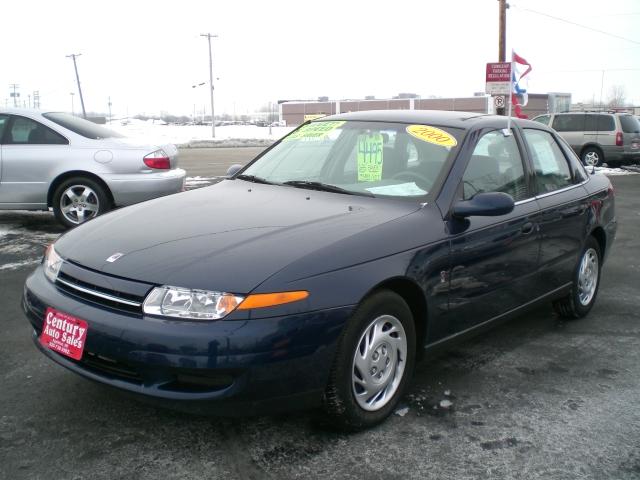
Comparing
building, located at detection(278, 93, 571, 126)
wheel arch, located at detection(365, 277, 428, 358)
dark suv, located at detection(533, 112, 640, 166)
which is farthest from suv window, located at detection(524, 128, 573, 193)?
building, located at detection(278, 93, 571, 126)

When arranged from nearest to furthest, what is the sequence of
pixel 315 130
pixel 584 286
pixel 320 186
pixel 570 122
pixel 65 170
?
pixel 320 186 → pixel 315 130 → pixel 584 286 → pixel 65 170 → pixel 570 122

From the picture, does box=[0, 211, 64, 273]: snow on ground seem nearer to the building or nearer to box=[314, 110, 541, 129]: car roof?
box=[314, 110, 541, 129]: car roof

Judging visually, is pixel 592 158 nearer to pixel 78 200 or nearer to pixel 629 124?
pixel 629 124

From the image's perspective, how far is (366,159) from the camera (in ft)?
13.3

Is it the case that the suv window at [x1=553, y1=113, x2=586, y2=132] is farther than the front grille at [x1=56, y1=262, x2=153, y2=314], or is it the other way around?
the suv window at [x1=553, y1=113, x2=586, y2=132]

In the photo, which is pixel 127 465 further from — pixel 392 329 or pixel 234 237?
pixel 392 329

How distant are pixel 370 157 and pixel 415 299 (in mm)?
1109

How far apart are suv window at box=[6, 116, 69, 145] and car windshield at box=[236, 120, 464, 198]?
14.1 feet

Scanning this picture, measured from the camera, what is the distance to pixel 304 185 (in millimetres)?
4000

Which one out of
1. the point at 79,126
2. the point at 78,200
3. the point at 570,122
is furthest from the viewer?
the point at 570,122

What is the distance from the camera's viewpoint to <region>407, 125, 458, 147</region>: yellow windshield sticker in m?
3.88

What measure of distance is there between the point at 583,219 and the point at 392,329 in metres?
2.30

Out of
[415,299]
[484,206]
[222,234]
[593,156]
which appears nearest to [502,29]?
[593,156]

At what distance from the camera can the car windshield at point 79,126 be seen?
800 centimetres
